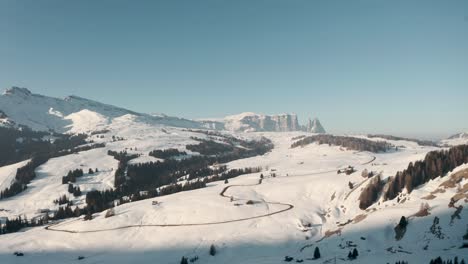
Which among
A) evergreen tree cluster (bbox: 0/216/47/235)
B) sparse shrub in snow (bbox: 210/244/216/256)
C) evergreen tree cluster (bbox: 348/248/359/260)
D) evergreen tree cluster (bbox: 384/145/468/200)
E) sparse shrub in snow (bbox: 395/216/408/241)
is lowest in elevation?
evergreen tree cluster (bbox: 0/216/47/235)

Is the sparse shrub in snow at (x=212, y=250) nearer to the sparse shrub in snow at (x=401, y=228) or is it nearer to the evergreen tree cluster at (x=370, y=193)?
the sparse shrub in snow at (x=401, y=228)

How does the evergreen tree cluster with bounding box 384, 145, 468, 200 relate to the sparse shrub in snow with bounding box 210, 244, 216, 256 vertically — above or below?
above

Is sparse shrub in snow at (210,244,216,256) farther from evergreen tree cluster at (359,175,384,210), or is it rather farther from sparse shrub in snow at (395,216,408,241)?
evergreen tree cluster at (359,175,384,210)

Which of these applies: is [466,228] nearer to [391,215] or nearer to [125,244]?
[391,215]

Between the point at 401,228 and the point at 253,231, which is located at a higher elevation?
the point at 401,228

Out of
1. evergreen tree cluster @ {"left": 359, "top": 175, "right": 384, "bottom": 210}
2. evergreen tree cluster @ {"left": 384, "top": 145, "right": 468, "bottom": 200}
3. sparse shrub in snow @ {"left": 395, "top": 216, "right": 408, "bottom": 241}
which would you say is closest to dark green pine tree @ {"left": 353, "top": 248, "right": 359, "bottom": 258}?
sparse shrub in snow @ {"left": 395, "top": 216, "right": 408, "bottom": 241}

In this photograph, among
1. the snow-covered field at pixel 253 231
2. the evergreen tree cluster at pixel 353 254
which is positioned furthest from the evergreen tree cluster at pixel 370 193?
the evergreen tree cluster at pixel 353 254

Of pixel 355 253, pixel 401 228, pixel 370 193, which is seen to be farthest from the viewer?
pixel 370 193

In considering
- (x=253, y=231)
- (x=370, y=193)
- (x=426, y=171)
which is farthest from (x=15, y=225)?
(x=426, y=171)

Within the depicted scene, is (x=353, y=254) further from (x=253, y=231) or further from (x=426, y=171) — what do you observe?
(x=426, y=171)
